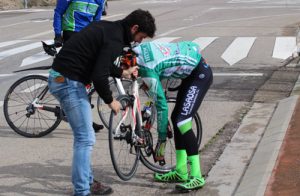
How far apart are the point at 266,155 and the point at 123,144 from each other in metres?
1.52

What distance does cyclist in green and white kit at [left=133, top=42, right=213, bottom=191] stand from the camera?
5.23 meters

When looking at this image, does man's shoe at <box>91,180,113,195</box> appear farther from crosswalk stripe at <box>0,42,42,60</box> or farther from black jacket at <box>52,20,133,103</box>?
crosswalk stripe at <box>0,42,42,60</box>

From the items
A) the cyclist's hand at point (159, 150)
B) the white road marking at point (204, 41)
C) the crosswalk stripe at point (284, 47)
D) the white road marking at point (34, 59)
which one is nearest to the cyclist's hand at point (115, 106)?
the cyclist's hand at point (159, 150)

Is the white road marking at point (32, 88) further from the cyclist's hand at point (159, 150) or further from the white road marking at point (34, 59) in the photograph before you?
the white road marking at point (34, 59)

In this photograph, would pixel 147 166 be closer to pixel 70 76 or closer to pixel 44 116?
pixel 70 76

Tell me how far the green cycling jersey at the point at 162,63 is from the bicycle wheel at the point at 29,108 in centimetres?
238

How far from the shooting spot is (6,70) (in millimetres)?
12336

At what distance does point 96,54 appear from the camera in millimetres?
4781

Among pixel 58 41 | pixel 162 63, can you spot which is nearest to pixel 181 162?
pixel 162 63

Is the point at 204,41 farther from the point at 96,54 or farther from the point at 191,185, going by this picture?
the point at 96,54

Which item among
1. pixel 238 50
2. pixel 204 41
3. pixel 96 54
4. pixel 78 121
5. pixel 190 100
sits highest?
pixel 96 54

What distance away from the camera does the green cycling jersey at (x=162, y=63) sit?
5.21m

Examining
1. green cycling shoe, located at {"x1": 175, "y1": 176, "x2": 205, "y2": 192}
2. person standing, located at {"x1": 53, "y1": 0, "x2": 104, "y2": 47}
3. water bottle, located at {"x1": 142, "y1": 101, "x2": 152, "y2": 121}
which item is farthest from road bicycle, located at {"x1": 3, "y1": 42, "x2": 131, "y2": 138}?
green cycling shoe, located at {"x1": 175, "y1": 176, "x2": 205, "y2": 192}

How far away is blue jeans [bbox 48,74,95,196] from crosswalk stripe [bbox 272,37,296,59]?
8899 millimetres
